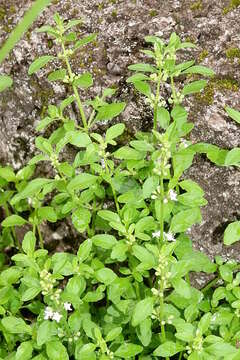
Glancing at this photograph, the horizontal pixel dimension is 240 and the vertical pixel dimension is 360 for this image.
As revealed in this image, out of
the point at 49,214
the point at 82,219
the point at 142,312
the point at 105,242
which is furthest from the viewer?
the point at 49,214

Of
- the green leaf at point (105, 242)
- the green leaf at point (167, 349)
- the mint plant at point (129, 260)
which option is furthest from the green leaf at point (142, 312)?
the green leaf at point (105, 242)

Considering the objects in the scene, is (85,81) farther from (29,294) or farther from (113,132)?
(29,294)

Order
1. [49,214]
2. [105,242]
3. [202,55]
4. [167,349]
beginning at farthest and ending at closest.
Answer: [202,55] < [49,214] < [105,242] < [167,349]

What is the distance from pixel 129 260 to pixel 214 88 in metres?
0.85

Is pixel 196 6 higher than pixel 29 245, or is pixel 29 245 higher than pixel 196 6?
pixel 196 6

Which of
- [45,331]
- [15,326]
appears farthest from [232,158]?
[15,326]

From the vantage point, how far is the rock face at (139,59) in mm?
2451

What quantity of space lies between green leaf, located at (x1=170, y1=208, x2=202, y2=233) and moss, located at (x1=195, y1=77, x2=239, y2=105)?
57cm

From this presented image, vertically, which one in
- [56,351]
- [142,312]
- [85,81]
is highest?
[85,81]

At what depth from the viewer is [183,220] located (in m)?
2.16

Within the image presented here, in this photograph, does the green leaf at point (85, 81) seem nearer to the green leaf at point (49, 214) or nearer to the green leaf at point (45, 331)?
the green leaf at point (49, 214)

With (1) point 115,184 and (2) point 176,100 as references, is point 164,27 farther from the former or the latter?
(1) point 115,184

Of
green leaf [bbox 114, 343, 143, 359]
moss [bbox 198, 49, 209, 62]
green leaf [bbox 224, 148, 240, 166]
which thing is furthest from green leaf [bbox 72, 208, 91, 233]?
moss [bbox 198, 49, 209, 62]

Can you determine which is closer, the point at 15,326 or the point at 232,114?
the point at 232,114
